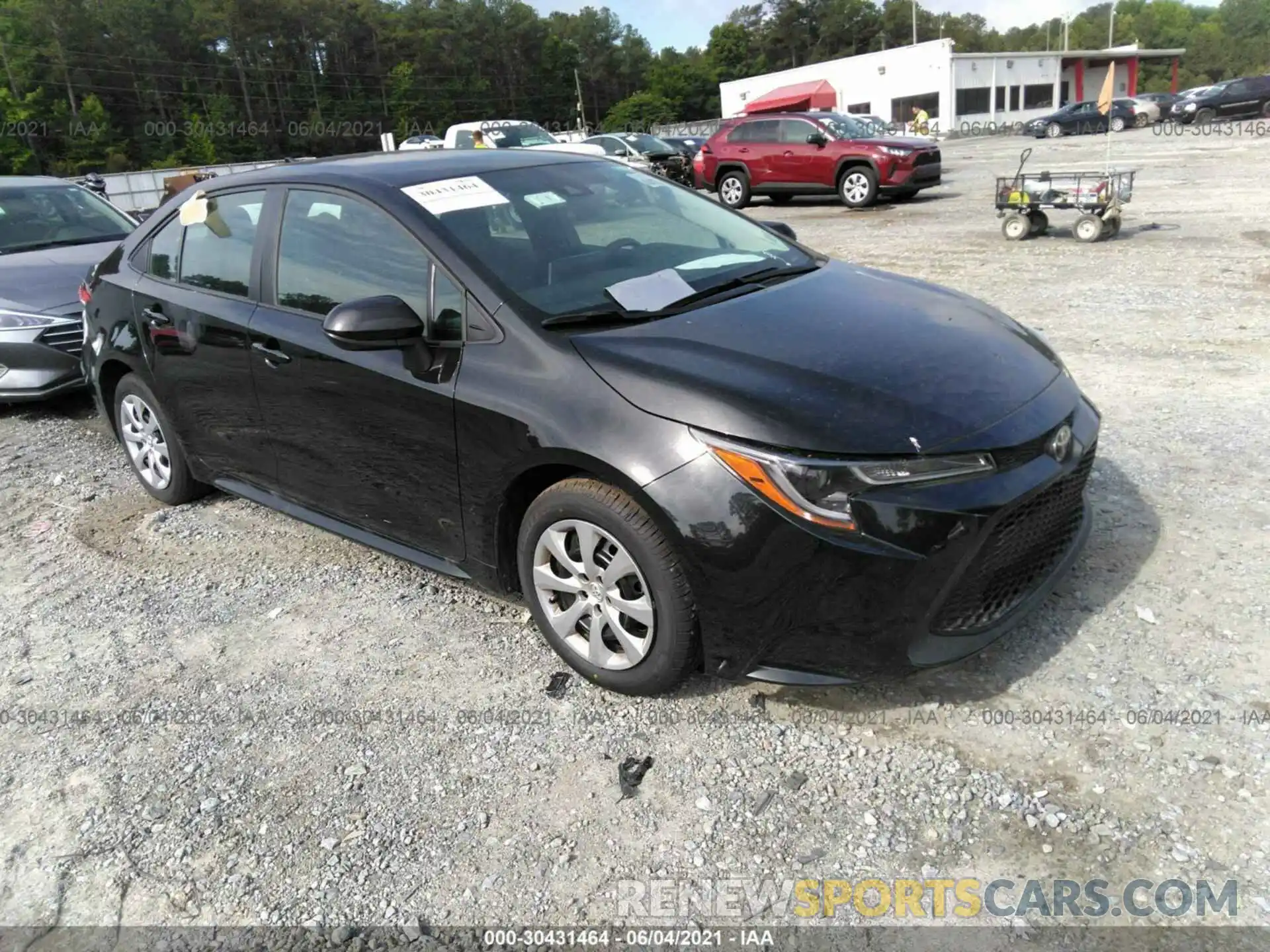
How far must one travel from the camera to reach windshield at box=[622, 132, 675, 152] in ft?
74.3

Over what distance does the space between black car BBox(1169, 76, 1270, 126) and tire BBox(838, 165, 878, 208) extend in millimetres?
29422

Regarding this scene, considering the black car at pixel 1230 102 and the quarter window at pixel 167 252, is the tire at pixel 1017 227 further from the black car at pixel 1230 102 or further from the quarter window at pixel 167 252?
the black car at pixel 1230 102

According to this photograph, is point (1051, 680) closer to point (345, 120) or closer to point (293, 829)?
point (293, 829)

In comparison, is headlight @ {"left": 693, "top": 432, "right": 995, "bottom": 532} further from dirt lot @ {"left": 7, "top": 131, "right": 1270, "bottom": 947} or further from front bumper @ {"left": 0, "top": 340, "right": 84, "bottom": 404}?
front bumper @ {"left": 0, "top": 340, "right": 84, "bottom": 404}

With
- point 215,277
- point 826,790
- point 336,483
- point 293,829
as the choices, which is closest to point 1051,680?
point 826,790

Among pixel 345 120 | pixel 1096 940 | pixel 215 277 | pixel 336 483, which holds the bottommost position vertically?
pixel 1096 940

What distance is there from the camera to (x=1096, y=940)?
2.11 meters

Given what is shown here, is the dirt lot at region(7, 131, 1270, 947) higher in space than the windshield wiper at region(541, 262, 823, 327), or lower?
lower

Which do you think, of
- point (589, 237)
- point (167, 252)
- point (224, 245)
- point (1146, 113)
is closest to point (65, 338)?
point (167, 252)

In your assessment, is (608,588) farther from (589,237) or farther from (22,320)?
(22,320)

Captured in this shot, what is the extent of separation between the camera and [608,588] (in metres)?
2.92

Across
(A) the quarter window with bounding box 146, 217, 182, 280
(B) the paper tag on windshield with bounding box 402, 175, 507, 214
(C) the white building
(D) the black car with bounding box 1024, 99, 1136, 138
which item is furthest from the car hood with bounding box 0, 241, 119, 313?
(C) the white building

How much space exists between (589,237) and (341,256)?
942 millimetres

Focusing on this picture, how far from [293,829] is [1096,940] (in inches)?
81.5
